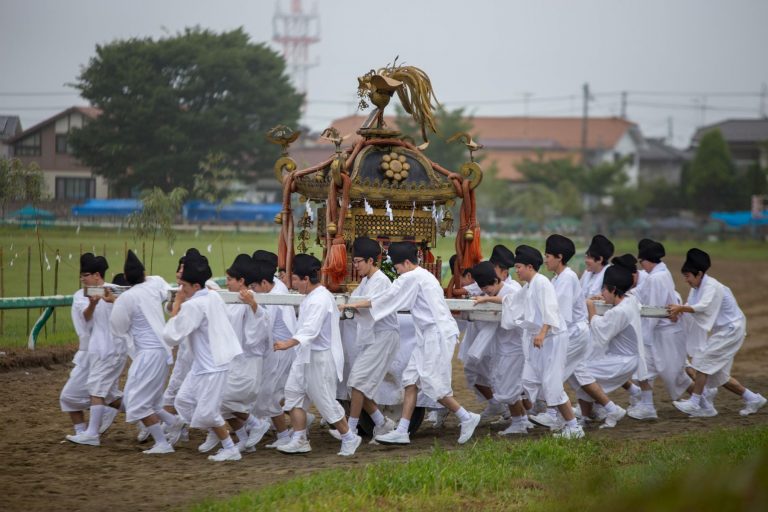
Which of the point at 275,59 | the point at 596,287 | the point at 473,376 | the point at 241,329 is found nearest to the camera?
the point at 241,329

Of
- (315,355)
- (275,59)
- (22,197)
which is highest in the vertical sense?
(275,59)

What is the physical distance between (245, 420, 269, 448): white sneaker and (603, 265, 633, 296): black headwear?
403cm

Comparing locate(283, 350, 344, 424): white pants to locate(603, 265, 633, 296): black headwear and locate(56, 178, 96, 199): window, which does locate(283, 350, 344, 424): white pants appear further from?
locate(56, 178, 96, 199): window

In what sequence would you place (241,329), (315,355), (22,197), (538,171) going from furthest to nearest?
1. (538,171)
2. (22,197)
3. (241,329)
4. (315,355)

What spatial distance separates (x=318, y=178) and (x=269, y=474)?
13.2 ft

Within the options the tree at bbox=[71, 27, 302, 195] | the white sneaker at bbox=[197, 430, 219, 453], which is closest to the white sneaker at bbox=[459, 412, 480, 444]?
the white sneaker at bbox=[197, 430, 219, 453]

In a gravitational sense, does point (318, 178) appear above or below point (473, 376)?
above

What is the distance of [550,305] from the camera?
10016 mm

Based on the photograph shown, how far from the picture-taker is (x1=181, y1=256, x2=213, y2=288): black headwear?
29.8 feet

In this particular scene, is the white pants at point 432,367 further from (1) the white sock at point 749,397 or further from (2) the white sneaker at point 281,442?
(1) the white sock at point 749,397

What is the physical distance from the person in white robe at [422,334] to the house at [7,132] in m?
10.0

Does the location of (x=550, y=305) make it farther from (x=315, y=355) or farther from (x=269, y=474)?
(x=269, y=474)

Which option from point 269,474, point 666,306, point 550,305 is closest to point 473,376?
point 550,305

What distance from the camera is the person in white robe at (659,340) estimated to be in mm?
12009
